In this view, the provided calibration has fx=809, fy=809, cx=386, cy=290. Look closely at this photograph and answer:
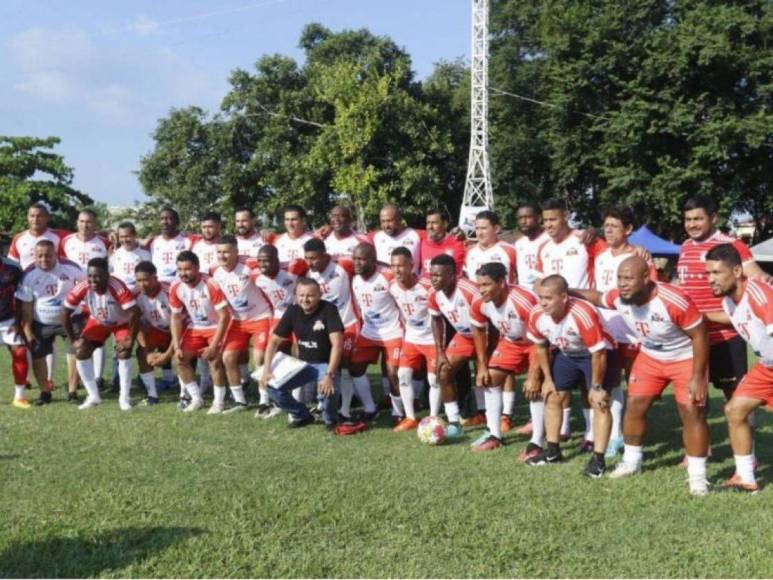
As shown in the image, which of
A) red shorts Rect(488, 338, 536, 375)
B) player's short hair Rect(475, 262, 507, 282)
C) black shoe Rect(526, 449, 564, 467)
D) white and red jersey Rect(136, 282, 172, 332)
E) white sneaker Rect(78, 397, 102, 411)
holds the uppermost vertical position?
player's short hair Rect(475, 262, 507, 282)

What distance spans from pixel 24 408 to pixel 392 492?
5705mm

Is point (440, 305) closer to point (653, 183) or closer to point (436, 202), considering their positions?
point (653, 183)

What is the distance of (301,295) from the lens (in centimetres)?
855

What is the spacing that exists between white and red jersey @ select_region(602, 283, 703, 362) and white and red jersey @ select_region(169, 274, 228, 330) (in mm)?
4989

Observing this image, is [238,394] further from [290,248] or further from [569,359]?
[569,359]

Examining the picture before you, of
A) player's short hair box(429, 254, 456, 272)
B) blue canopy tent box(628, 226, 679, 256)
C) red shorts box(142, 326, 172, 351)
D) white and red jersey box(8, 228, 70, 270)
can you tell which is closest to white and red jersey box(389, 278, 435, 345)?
player's short hair box(429, 254, 456, 272)

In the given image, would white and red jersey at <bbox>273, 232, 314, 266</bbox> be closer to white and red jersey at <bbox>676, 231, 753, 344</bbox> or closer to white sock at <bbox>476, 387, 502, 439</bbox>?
white sock at <bbox>476, 387, 502, 439</bbox>

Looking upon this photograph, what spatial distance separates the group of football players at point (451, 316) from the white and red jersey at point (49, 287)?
0.7 inches

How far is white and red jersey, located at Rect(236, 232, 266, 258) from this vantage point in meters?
10.7

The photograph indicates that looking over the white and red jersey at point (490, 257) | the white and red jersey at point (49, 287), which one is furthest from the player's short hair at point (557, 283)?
the white and red jersey at point (49, 287)

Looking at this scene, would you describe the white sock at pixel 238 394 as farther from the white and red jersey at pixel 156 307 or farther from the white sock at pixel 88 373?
the white sock at pixel 88 373

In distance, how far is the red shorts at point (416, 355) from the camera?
28.6ft

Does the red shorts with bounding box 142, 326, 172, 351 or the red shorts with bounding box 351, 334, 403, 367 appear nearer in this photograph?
the red shorts with bounding box 351, 334, 403, 367

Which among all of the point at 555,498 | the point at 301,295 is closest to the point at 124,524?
the point at 555,498
